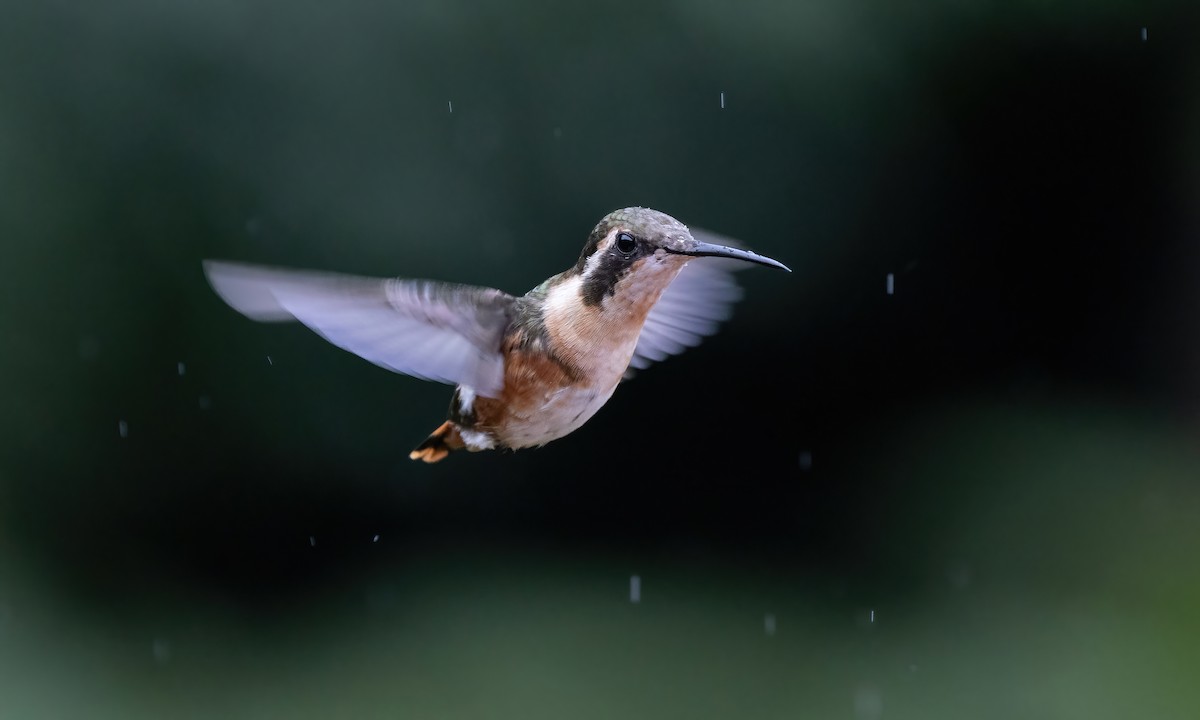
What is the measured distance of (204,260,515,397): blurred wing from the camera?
1.08 m

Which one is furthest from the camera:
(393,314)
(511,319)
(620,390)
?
(620,390)

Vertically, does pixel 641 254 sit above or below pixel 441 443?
above

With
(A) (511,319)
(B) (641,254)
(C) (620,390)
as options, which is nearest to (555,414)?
(A) (511,319)

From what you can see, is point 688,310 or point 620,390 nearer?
point 688,310

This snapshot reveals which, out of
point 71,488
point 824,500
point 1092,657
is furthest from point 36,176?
point 1092,657

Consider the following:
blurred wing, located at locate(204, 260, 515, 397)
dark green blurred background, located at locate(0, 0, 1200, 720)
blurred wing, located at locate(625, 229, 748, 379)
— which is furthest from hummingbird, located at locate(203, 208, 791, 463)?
dark green blurred background, located at locate(0, 0, 1200, 720)

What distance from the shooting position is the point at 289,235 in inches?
117

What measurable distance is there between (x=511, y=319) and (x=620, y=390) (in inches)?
73.1

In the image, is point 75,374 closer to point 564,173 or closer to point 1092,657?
point 564,173

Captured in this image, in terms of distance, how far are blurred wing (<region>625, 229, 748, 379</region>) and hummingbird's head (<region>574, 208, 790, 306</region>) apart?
0.36 meters

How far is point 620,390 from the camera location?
10.4 ft

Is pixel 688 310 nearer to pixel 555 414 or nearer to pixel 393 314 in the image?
pixel 555 414

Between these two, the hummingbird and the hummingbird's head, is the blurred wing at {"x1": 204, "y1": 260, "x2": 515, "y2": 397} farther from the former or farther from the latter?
the hummingbird's head

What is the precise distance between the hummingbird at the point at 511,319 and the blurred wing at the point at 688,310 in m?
0.25
